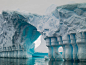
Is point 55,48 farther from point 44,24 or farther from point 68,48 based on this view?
point 44,24

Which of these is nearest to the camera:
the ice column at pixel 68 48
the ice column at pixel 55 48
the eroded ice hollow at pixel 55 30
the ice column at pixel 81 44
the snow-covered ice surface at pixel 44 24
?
the ice column at pixel 81 44

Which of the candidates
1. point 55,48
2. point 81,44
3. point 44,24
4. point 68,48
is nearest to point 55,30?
point 55,48

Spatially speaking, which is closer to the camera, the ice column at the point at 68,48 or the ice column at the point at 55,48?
the ice column at the point at 68,48

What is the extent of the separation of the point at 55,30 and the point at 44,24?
347cm

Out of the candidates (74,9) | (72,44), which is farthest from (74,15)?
(72,44)

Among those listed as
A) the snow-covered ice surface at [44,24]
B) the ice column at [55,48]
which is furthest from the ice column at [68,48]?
the ice column at [55,48]

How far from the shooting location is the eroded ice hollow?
18905 millimetres

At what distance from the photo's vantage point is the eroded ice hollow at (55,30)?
62.0 feet

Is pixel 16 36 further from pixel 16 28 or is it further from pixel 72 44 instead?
pixel 72 44

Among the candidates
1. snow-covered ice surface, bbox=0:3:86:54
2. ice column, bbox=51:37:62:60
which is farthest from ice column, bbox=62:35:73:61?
ice column, bbox=51:37:62:60

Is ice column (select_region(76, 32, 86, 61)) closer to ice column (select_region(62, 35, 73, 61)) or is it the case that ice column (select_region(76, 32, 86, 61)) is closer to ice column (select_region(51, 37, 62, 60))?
ice column (select_region(62, 35, 73, 61))

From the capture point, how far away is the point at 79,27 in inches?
742

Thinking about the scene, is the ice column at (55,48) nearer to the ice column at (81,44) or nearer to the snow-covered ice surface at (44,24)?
the snow-covered ice surface at (44,24)

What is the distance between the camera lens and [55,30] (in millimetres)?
23172
